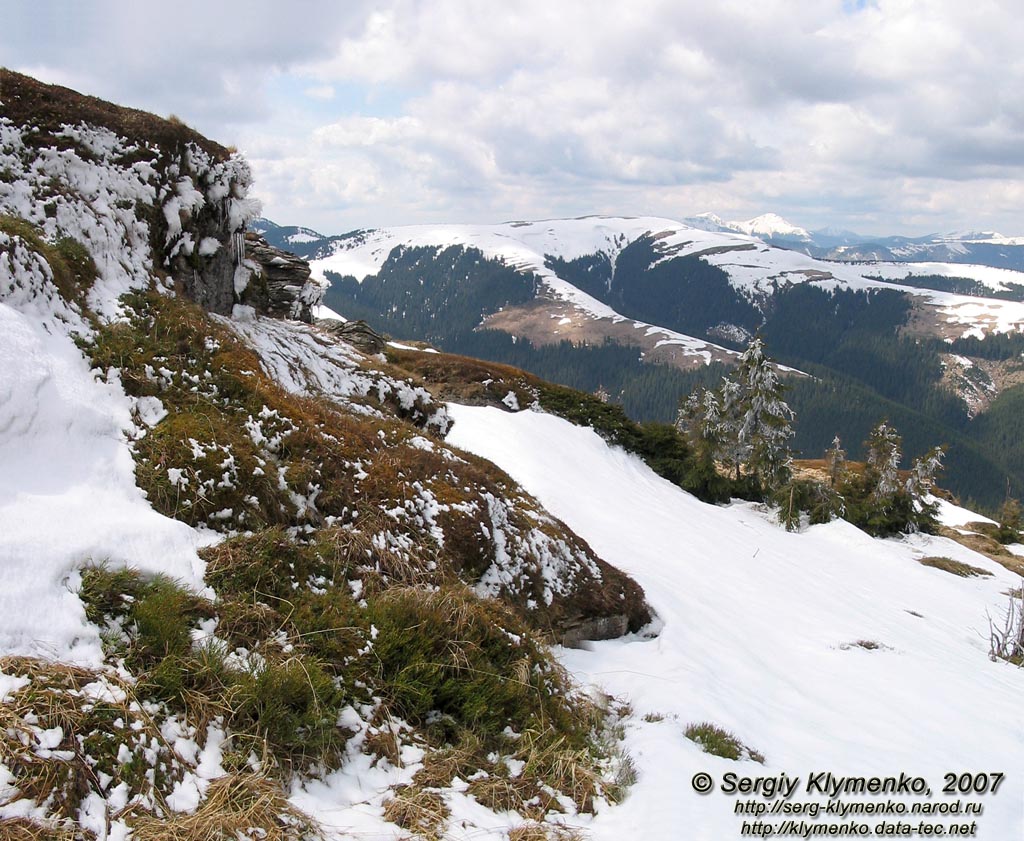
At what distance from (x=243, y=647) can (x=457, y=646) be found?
88.4 inches

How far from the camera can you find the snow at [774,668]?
6336 millimetres

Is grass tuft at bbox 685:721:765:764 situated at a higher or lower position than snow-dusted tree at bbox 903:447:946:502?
higher

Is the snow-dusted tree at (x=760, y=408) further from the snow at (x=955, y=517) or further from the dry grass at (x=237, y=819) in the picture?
the dry grass at (x=237, y=819)

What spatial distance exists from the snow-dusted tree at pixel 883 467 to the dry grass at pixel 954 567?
10.8m

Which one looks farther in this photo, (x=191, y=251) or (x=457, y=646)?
(x=191, y=251)

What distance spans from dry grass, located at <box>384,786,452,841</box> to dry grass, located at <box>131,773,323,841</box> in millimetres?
631

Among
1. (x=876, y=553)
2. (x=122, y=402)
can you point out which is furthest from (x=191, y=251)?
(x=876, y=553)

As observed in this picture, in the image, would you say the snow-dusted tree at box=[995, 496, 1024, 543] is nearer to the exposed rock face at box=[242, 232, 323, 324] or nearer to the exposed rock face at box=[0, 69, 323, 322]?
the exposed rock face at box=[242, 232, 323, 324]

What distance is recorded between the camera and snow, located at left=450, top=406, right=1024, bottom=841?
6336 millimetres

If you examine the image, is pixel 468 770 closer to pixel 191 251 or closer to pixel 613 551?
pixel 613 551

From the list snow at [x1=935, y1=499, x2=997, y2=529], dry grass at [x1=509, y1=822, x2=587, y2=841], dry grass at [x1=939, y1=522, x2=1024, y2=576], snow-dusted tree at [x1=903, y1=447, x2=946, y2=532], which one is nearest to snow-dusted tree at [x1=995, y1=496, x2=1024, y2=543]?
dry grass at [x1=939, y1=522, x2=1024, y2=576]

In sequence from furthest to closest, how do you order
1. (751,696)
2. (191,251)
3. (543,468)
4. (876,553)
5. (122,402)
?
(876,553), (543,468), (191,251), (751,696), (122,402)

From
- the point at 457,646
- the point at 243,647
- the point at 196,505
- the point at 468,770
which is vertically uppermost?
the point at 196,505

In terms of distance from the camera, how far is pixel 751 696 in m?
9.02
